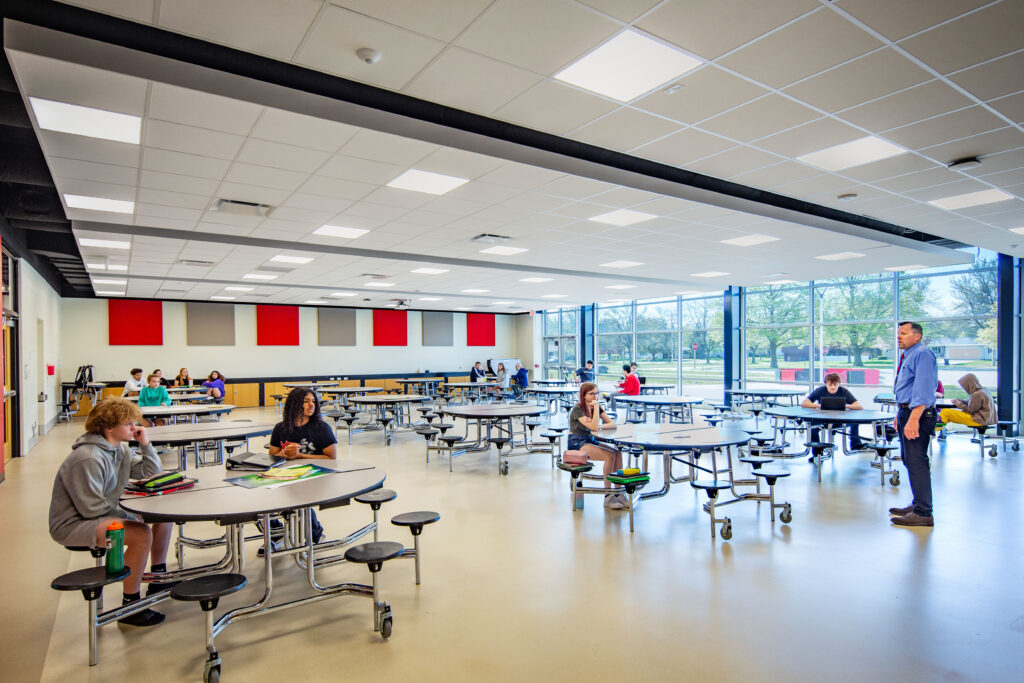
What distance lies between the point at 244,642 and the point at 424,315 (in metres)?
18.2

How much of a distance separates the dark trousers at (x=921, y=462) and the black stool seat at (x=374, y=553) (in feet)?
14.8

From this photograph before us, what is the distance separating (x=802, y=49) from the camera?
3.32 meters

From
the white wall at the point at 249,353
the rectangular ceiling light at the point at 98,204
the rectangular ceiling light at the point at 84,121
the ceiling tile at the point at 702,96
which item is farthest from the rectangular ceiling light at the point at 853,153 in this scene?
the white wall at the point at 249,353

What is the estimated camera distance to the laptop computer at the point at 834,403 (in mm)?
7406

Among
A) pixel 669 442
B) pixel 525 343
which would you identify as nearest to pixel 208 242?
pixel 669 442

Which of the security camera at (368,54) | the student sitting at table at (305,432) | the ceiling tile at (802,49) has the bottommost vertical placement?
the student sitting at table at (305,432)

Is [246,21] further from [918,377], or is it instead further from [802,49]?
[918,377]

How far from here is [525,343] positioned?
74.4 ft

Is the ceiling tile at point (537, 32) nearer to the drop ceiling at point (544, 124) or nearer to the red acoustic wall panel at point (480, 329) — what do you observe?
the drop ceiling at point (544, 124)

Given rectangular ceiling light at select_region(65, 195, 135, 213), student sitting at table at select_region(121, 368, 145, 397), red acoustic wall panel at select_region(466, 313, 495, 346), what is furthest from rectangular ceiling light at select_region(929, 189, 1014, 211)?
red acoustic wall panel at select_region(466, 313, 495, 346)

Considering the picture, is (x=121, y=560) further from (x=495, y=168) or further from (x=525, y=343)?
(x=525, y=343)

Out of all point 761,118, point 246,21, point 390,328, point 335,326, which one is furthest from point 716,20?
point 390,328

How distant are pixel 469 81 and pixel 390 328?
16.9 m

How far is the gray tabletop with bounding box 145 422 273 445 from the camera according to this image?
16.9 ft
